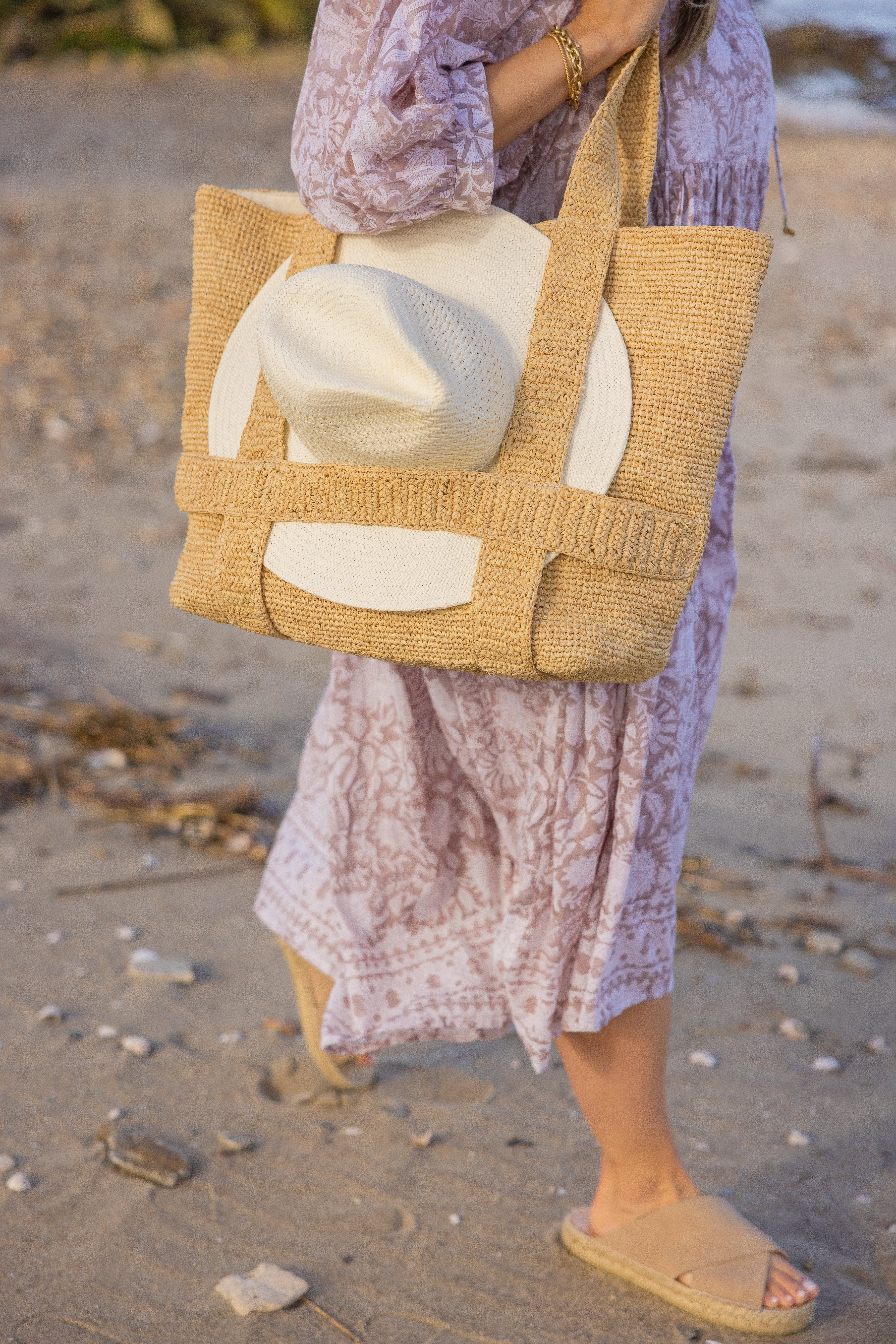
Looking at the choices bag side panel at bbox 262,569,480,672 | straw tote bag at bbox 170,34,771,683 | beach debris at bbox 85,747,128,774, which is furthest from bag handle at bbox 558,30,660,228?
beach debris at bbox 85,747,128,774

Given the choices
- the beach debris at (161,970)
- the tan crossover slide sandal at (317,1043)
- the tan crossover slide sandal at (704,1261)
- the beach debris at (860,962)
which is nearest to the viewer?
the tan crossover slide sandal at (704,1261)

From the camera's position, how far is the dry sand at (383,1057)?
1.90 m

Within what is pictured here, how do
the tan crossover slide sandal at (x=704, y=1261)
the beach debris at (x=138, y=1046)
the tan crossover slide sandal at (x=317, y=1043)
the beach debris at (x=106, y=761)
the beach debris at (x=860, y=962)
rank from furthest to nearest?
the beach debris at (x=106, y=761), the beach debris at (x=860, y=962), the beach debris at (x=138, y=1046), the tan crossover slide sandal at (x=317, y=1043), the tan crossover slide sandal at (x=704, y=1261)

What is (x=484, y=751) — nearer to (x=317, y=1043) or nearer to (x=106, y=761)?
(x=317, y=1043)

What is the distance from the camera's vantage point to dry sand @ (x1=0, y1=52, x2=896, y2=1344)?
6.23 feet

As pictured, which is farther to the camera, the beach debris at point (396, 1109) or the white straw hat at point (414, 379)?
the beach debris at point (396, 1109)

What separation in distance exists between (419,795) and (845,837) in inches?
69.3

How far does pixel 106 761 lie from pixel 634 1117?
6.66 ft

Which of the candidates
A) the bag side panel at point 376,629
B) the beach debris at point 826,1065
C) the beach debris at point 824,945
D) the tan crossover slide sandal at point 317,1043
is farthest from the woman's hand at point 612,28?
the beach debris at point 824,945

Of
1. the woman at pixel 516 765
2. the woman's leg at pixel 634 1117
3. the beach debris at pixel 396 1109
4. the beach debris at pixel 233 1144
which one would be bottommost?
the beach debris at pixel 233 1144

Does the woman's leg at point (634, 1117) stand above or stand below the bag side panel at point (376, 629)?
below

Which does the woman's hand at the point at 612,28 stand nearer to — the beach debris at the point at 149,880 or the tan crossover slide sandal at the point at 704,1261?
the tan crossover slide sandal at the point at 704,1261

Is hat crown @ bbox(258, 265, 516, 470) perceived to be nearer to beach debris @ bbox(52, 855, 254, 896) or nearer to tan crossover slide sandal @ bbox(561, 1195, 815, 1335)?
tan crossover slide sandal @ bbox(561, 1195, 815, 1335)

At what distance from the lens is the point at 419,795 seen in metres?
1.93
